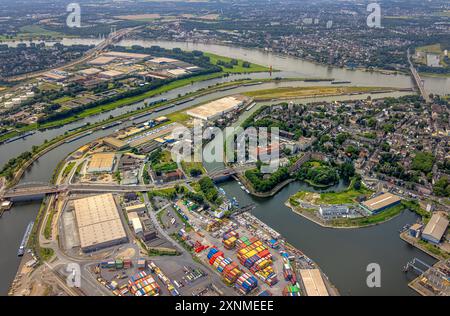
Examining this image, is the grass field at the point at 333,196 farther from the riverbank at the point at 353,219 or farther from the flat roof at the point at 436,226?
the flat roof at the point at 436,226

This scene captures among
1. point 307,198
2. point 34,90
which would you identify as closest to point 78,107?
point 34,90

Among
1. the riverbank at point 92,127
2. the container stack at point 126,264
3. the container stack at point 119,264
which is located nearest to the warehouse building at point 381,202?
the container stack at point 126,264

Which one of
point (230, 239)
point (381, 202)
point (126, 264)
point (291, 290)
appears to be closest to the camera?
point (291, 290)

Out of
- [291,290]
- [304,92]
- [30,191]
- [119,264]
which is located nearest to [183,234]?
[119,264]

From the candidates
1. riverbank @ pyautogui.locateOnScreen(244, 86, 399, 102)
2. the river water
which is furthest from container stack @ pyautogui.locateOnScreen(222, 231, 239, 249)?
riverbank @ pyautogui.locateOnScreen(244, 86, 399, 102)

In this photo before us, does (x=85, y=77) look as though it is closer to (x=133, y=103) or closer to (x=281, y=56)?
(x=133, y=103)

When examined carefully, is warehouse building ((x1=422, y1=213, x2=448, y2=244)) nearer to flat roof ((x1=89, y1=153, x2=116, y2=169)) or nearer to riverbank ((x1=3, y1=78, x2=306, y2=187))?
flat roof ((x1=89, y1=153, x2=116, y2=169))

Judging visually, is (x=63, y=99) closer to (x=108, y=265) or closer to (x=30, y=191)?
(x=30, y=191)
